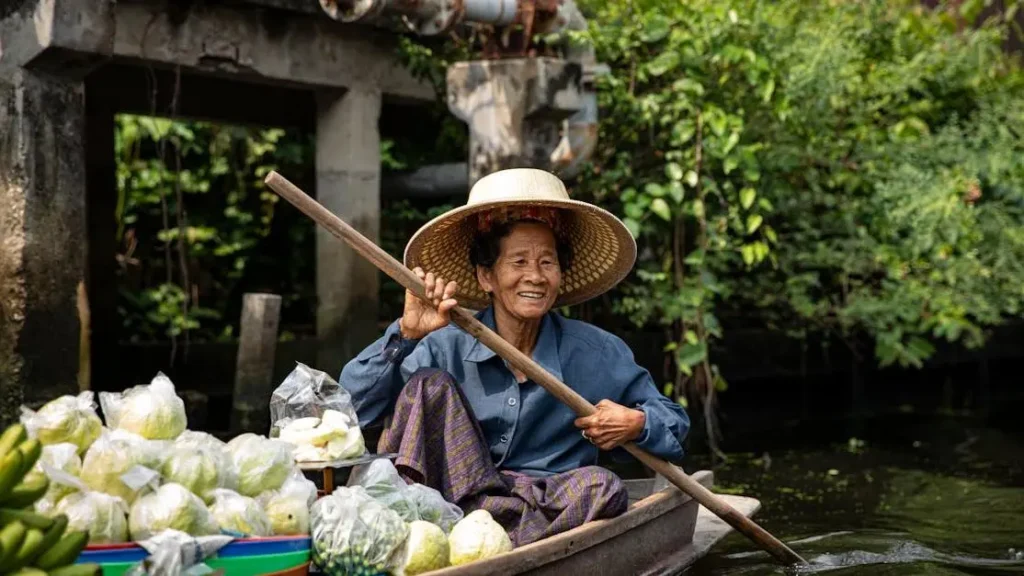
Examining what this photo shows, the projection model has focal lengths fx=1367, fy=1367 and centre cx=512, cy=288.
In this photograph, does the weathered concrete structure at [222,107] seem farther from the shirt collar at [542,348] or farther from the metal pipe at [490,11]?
the shirt collar at [542,348]

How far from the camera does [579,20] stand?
702 cm

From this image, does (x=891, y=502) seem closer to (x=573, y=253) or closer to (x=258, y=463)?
(x=573, y=253)

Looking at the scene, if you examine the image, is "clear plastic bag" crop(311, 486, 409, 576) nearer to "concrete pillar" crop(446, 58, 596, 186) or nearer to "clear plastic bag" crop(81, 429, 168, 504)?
"clear plastic bag" crop(81, 429, 168, 504)

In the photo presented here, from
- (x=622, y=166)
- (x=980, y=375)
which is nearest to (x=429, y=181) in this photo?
(x=622, y=166)

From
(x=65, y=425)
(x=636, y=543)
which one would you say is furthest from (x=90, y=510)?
(x=636, y=543)

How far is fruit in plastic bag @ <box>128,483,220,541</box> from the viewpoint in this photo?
269 cm

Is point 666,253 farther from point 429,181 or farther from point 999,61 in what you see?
point 999,61

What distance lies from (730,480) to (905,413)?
11.5ft

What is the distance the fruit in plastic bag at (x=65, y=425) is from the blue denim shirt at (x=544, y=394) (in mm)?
1170

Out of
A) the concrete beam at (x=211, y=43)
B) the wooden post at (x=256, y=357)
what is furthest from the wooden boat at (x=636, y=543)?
the concrete beam at (x=211, y=43)

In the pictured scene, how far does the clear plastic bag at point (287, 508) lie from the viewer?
2988 millimetres

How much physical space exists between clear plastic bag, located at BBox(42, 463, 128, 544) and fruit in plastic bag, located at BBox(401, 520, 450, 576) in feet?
2.36

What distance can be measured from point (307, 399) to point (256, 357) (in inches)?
138

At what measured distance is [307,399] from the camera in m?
3.62
